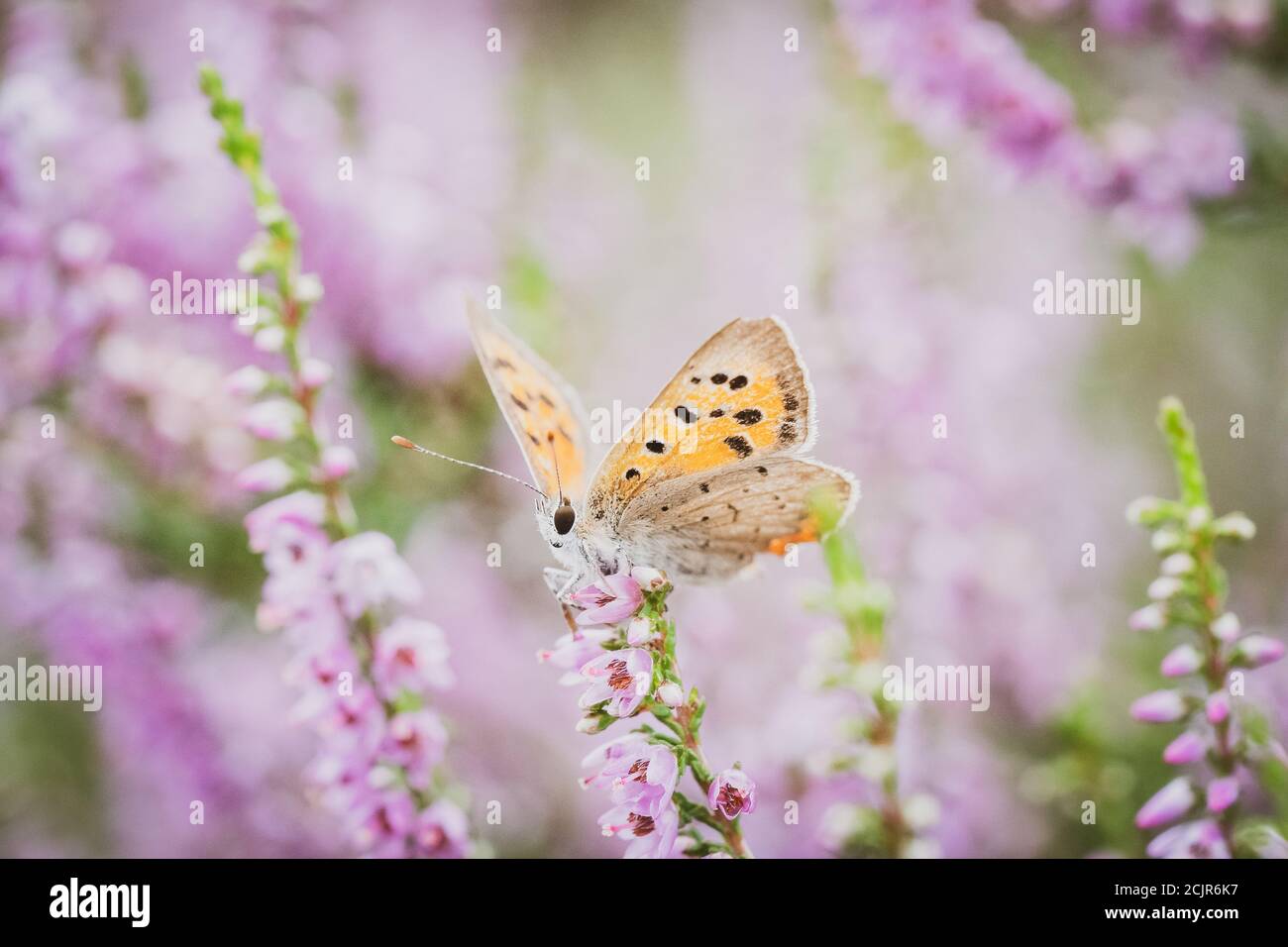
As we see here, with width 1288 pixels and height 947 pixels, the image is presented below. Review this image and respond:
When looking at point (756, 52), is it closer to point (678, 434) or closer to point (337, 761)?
point (678, 434)

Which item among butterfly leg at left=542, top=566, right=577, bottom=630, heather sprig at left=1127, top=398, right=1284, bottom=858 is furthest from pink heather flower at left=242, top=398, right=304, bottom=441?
heather sprig at left=1127, top=398, right=1284, bottom=858

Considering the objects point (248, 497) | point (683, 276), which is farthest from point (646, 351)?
point (248, 497)

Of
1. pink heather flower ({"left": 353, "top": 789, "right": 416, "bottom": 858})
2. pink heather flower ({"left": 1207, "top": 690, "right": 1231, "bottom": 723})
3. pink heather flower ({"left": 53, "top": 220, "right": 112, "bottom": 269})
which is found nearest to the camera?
pink heather flower ({"left": 1207, "top": 690, "right": 1231, "bottom": 723})

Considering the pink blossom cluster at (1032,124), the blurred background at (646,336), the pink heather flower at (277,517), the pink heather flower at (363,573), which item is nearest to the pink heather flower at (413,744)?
the pink heather flower at (363,573)

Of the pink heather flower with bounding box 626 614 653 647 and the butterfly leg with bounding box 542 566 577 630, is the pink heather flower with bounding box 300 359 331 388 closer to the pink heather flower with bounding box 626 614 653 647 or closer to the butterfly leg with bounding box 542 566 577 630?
the butterfly leg with bounding box 542 566 577 630

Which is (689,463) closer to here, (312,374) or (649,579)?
(649,579)
